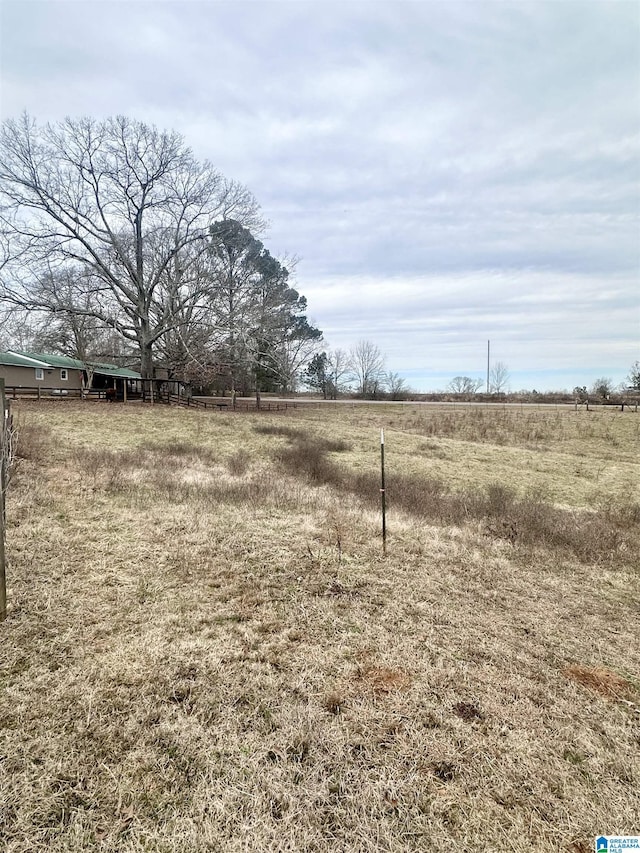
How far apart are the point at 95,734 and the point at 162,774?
19.6 inches

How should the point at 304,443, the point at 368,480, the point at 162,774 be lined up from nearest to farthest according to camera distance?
the point at 162,774
the point at 368,480
the point at 304,443

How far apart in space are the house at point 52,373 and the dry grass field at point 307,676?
24.5 metres

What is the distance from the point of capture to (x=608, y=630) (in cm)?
367

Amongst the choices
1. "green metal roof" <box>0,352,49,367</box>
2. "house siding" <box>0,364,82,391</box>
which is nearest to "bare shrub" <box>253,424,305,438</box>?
"house siding" <box>0,364,82,391</box>

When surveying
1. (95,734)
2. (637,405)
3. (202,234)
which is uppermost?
(202,234)

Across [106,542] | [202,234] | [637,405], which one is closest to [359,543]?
[106,542]

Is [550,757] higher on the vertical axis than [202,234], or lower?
lower

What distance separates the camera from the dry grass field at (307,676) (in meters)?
1.82

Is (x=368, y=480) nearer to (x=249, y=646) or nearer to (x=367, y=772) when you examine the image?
(x=249, y=646)

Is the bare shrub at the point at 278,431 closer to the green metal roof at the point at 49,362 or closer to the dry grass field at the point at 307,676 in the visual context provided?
the dry grass field at the point at 307,676

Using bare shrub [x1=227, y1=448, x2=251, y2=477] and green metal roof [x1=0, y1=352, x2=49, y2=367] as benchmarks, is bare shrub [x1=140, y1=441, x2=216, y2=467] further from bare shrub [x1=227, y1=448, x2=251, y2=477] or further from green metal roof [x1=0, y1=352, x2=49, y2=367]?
green metal roof [x1=0, y1=352, x2=49, y2=367]

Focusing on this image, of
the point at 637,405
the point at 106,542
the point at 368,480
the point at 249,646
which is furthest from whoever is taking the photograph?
the point at 637,405

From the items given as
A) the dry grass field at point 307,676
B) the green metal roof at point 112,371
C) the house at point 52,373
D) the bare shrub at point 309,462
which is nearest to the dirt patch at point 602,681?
the dry grass field at point 307,676

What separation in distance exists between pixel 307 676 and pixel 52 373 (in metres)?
37.8
